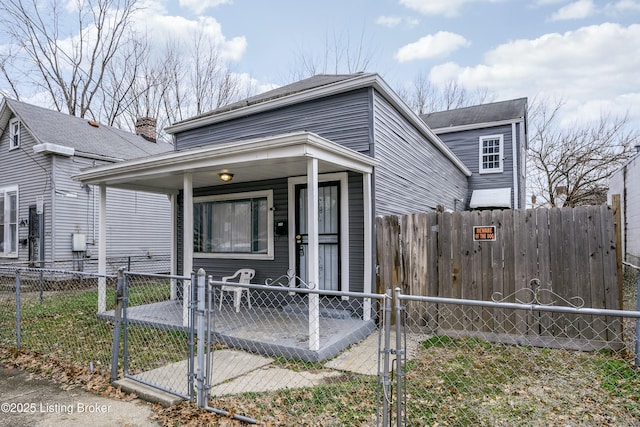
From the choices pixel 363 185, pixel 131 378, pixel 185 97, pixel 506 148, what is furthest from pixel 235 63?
pixel 131 378

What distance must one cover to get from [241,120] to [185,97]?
644 inches

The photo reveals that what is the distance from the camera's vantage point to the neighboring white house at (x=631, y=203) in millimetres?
9805

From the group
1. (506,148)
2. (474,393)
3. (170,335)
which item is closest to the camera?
(474,393)

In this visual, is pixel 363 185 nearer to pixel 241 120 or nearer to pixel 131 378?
pixel 241 120

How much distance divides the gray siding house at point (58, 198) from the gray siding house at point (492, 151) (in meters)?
12.1

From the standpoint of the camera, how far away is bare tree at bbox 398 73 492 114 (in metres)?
25.2

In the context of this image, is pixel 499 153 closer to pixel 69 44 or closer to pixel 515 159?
pixel 515 159

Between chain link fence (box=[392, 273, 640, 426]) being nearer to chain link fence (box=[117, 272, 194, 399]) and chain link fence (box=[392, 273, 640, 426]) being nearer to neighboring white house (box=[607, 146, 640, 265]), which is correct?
chain link fence (box=[117, 272, 194, 399])

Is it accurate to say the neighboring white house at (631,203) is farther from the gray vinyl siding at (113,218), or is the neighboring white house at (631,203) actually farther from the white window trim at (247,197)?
the gray vinyl siding at (113,218)

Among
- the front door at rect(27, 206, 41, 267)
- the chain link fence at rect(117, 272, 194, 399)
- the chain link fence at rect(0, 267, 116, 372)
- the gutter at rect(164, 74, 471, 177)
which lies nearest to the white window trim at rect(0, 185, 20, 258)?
the front door at rect(27, 206, 41, 267)

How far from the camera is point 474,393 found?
11.7ft

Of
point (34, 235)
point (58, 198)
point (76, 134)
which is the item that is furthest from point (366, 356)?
point (76, 134)

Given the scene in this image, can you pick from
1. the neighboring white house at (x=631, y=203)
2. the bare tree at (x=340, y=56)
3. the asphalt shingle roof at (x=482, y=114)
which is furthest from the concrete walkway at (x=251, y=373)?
the bare tree at (x=340, y=56)

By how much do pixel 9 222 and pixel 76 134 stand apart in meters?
3.51
